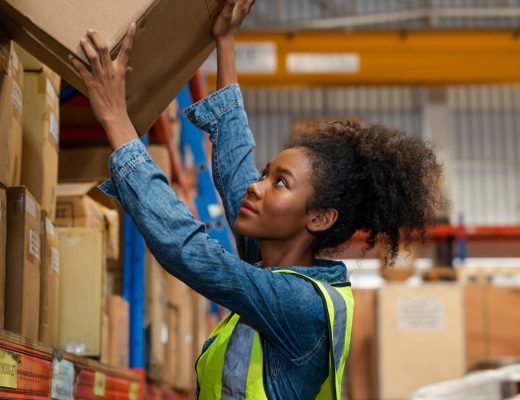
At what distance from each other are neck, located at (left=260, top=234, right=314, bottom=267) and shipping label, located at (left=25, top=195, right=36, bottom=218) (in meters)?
0.58

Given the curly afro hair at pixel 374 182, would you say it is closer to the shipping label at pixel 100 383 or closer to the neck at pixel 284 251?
the neck at pixel 284 251

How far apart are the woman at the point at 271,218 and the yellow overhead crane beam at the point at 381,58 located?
7.50 m

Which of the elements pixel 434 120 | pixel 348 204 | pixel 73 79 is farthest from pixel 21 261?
pixel 434 120

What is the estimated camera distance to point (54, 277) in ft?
8.50

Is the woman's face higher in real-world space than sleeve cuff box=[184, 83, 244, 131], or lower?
lower

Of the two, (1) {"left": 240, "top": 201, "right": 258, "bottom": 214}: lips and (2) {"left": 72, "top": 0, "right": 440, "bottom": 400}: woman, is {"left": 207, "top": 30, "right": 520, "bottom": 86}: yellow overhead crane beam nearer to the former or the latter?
(2) {"left": 72, "top": 0, "right": 440, "bottom": 400}: woman

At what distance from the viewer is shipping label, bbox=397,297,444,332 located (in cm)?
685

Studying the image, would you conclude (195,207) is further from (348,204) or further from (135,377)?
(348,204)

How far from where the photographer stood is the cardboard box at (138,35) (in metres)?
1.88

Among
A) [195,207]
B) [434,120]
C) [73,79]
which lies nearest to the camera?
[73,79]

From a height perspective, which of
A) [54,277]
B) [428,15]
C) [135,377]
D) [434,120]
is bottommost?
[135,377]

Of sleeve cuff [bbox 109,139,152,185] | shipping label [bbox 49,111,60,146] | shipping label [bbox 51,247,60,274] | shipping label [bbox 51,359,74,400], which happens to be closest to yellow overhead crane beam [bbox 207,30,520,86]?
shipping label [bbox 49,111,60,146]

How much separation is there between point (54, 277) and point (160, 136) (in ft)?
5.37

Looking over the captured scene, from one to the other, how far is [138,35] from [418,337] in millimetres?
5254
